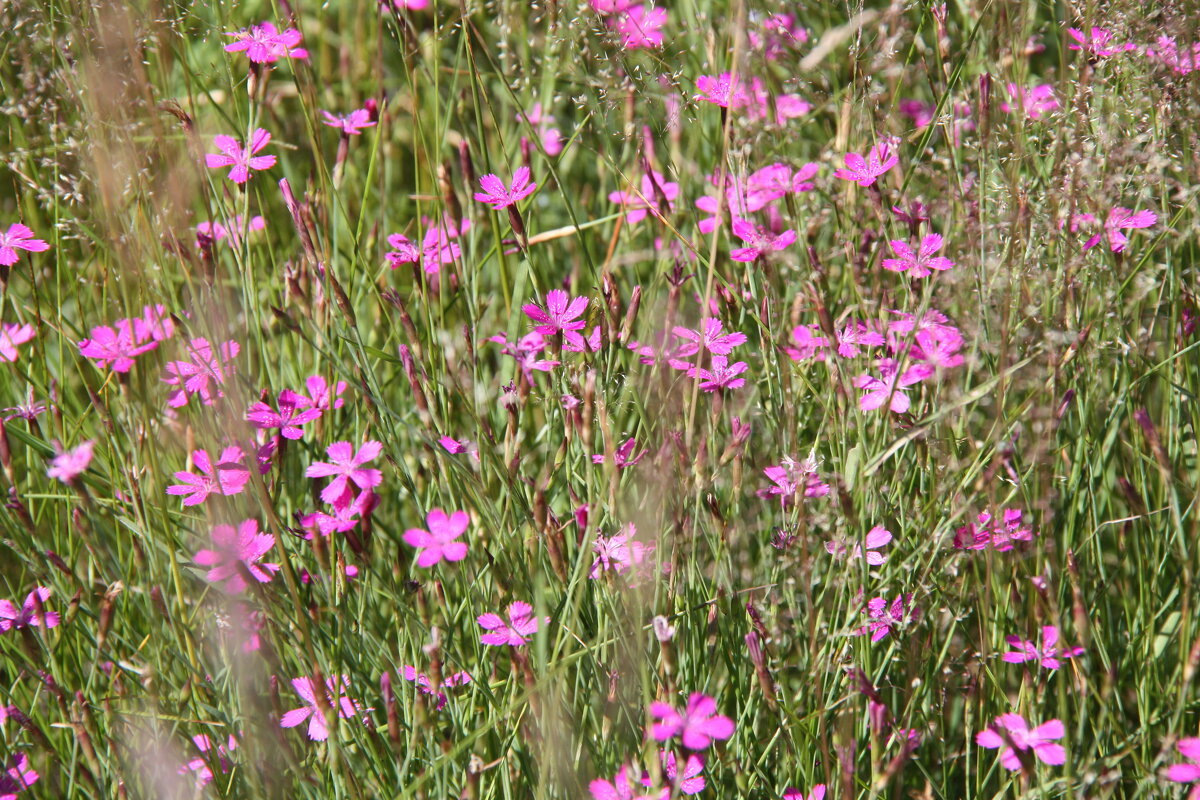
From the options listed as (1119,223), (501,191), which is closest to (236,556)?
(501,191)

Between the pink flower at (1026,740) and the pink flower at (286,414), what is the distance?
2.36 ft

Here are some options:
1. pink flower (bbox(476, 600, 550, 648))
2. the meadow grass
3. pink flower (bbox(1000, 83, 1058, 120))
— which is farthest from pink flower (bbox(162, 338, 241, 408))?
pink flower (bbox(1000, 83, 1058, 120))

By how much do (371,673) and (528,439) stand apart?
44 centimetres

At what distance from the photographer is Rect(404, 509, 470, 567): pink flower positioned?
88cm

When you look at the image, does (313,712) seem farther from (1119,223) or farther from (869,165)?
(1119,223)

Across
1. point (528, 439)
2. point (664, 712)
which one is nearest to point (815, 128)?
point (528, 439)

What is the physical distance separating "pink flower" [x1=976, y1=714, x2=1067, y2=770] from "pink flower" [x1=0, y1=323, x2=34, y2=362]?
3.67ft

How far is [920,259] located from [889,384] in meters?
0.17

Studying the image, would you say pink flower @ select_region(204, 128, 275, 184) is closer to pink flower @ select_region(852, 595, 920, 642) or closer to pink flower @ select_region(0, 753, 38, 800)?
pink flower @ select_region(0, 753, 38, 800)

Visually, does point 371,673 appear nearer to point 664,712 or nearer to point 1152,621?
point 664,712

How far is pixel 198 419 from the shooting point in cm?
117

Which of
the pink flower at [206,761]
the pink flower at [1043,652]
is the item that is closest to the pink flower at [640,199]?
the pink flower at [1043,652]

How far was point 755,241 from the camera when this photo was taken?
116 cm

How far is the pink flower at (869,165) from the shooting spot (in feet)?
3.75
